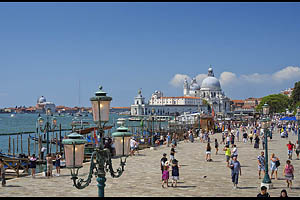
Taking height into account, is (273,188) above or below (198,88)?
below

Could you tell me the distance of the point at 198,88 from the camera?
17512 cm

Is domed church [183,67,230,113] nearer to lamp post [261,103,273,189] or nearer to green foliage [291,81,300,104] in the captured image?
green foliage [291,81,300,104]

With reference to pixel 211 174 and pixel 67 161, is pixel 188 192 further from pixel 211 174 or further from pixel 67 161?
pixel 67 161

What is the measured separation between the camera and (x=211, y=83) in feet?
528

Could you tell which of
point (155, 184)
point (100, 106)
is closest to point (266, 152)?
point (155, 184)

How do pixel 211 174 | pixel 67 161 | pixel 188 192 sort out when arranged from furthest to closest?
pixel 211 174, pixel 188 192, pixel 67 161

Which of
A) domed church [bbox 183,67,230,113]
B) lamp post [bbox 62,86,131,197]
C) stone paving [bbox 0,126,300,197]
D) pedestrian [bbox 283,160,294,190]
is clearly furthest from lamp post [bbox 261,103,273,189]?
domed church [bbox 183,67,230,113]

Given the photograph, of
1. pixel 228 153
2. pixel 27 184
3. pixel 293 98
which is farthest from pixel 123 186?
pixel 293 98

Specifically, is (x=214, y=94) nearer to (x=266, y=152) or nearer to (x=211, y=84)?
(x=211, y=84)

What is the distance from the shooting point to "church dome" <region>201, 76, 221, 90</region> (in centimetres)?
16088

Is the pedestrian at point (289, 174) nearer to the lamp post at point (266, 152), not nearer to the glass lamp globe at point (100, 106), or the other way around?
the lamp post at point (266, 152)

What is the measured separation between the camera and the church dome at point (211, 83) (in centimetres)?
16088

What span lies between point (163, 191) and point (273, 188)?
9.83ft

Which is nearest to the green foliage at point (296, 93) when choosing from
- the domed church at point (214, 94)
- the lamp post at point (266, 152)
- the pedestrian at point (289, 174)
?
the lamp post at point (266, 152)
